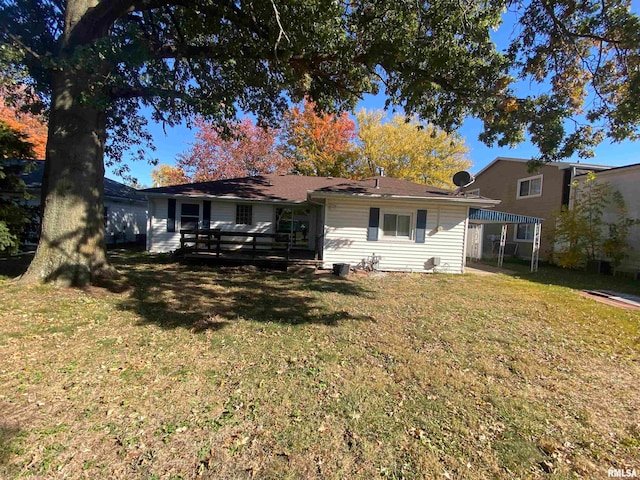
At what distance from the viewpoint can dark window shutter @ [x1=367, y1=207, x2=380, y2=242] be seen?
421 inches

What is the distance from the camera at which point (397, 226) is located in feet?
35.7

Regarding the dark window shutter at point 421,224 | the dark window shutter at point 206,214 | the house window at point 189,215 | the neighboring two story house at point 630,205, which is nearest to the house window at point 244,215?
the dark window shutter at point 206,214

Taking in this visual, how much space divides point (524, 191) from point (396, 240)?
11802mm

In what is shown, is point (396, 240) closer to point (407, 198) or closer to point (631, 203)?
point (407, 198)

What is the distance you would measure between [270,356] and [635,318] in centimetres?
758

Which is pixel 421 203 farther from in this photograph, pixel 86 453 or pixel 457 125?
pixel 86 453

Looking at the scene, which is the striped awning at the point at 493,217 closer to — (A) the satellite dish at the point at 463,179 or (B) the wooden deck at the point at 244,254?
(A) the satellite dish at the point at 463,179

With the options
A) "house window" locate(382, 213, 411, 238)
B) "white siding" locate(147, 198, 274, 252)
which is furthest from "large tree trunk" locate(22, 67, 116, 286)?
"house window" locate(382, 213, 411, 238)

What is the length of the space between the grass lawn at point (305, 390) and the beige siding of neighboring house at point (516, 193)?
1179 cm

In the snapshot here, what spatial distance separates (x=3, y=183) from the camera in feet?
22.2

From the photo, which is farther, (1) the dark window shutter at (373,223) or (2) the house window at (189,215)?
(2) the house window at (189,215)

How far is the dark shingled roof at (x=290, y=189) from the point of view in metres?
10.7

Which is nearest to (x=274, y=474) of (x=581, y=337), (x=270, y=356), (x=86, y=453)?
(x=86, y=453)

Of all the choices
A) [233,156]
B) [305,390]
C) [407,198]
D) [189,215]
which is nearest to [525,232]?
[407,198]
